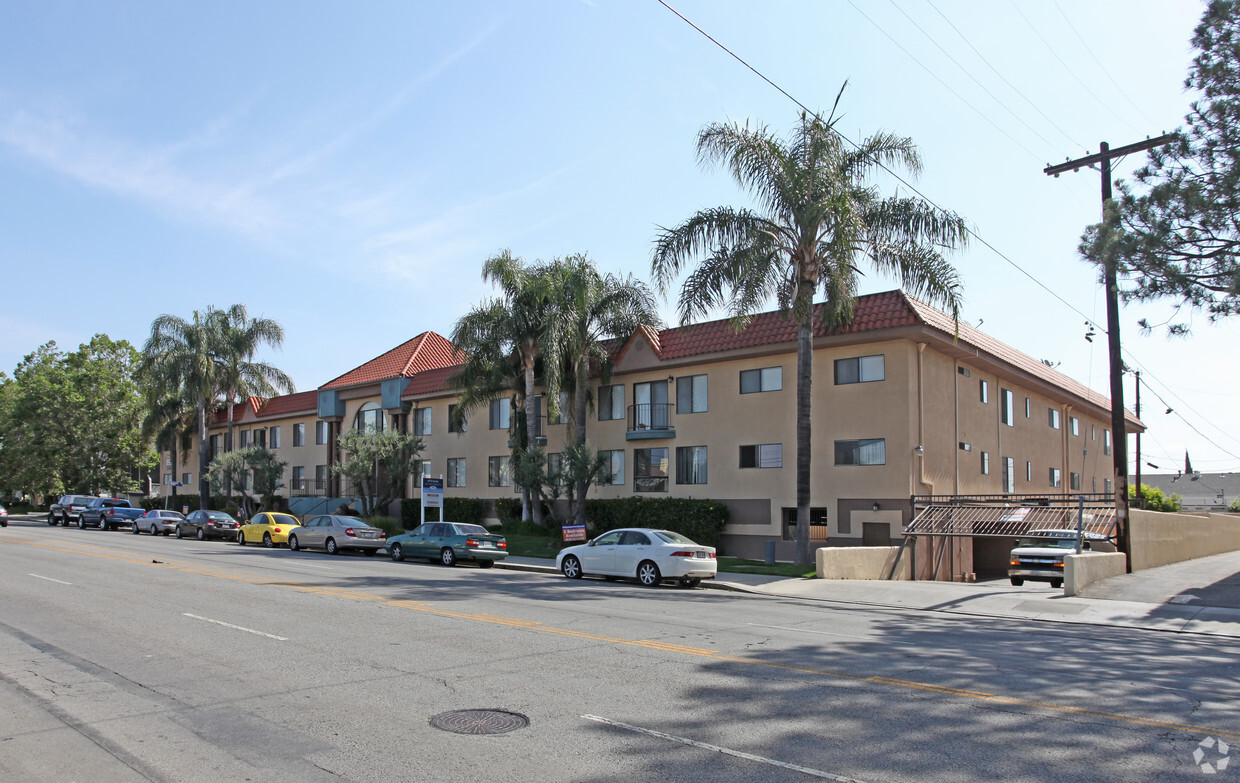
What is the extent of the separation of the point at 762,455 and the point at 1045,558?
32.2 ft

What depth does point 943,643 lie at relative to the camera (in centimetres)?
1171

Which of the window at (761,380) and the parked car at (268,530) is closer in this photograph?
the window at (761,380)

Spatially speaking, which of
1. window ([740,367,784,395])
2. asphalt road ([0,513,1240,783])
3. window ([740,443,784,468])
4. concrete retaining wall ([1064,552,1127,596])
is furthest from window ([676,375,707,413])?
asphalt road ([0,513,1240,783])

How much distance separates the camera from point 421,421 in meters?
44.1

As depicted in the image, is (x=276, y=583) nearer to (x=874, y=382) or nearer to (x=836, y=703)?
(x=836, y=703)

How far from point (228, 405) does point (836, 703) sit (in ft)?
177

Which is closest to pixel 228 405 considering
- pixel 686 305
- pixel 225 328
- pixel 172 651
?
pixel 225 328

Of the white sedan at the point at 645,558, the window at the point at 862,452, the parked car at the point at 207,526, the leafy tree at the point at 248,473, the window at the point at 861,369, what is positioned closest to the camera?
the white sedan at the point at 645,558

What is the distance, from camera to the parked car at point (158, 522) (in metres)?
42.2

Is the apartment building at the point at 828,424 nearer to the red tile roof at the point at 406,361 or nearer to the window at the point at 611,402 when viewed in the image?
the window at the point at 611,402

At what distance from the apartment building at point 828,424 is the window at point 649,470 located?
60 mm

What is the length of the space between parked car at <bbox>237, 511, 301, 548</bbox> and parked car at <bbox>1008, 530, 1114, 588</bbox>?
24723 mm

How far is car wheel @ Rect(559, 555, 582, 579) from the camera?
73.2ft

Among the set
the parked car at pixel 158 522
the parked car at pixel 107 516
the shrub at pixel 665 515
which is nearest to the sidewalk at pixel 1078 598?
the shrub at pixel 665 515
